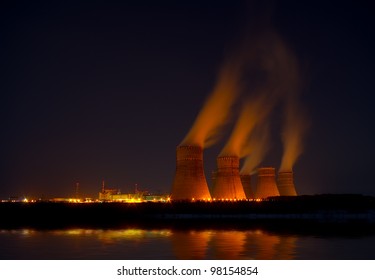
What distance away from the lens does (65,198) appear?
279 feet

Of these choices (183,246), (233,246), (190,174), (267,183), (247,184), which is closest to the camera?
(233,246)

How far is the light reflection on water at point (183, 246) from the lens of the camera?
2516 centimetres

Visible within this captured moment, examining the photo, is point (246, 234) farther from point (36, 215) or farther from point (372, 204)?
point (36, 215)

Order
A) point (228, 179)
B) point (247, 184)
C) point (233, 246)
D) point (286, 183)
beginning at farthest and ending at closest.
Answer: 1. point (247, 184)
2. point (286, 183)
3. point (228, 179)
4. point (233, 246)

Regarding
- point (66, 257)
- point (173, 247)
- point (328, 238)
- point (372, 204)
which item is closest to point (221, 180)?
point (372, 204)

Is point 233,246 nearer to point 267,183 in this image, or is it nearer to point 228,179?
point 228,179

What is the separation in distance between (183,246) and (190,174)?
2333cm

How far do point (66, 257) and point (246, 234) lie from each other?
48.2 ft

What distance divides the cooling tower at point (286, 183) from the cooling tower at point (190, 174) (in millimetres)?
24361

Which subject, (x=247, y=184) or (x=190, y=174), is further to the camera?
(x=247, y=184)

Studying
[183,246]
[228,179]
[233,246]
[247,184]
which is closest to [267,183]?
[247,184]

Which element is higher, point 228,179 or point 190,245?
point 228,179

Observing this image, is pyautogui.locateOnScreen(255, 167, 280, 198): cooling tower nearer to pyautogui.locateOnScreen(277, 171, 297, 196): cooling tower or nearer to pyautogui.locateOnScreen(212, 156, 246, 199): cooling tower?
pyautogui.locateOnScreen(277, 171, 297, 196): cooling tower

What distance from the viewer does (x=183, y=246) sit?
2852 cm
